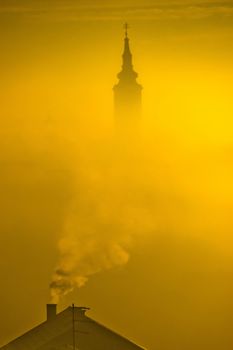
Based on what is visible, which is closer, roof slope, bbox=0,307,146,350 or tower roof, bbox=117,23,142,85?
roof slope, bbox=0,307,146,350

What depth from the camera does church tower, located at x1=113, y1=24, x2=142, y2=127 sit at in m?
4.53

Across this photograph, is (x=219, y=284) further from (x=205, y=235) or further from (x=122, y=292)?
(x=122, y=292)

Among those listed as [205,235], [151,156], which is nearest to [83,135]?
[151,156]

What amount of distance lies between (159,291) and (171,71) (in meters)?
1.44

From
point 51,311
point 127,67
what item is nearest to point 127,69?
point 127,67

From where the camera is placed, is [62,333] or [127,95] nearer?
[62,333]

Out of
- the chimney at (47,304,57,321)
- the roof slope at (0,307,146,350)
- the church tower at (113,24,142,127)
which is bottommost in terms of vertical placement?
the roof slope at (0,307,146,350)

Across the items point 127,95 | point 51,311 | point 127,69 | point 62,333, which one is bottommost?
point 62,333

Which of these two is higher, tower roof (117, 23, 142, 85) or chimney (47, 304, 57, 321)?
tower roof (117, 23, 142, 85)

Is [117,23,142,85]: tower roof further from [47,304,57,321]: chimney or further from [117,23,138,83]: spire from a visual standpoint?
[47,304,57,321]: chimney

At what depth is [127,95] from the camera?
14.9 ft

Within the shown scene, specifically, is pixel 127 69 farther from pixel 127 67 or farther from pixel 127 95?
pixel 127 95

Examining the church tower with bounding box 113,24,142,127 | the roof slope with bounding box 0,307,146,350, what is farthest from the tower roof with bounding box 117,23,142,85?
the roof slope with bounding box 0,307,146,350

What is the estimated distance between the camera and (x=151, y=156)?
4562 mm
